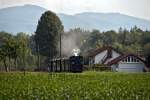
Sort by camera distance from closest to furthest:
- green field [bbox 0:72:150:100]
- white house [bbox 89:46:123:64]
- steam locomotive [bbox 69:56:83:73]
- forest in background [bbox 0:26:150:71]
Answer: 1. green field [bbox 0:72:150:100]
2. steam locomotive [bbox 69:56:83:73]
3. forest in background [bbox 0:26:150:71]
4. white house [bbox 89:46:123:64]

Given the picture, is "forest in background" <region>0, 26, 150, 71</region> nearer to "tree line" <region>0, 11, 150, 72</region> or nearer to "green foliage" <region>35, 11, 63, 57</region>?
"tree line" <region>0, 11, 150, 72</region>

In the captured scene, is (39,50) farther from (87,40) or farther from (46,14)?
(87,40)

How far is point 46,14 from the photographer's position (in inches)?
4294

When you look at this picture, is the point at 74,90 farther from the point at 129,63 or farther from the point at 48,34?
the point at 48,34

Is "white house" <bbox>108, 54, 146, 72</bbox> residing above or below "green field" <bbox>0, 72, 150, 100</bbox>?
above

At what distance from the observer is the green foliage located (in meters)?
104

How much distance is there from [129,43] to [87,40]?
4289 centimetres

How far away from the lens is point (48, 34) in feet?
344

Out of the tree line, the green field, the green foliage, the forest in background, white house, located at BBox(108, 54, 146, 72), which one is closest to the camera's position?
the green field

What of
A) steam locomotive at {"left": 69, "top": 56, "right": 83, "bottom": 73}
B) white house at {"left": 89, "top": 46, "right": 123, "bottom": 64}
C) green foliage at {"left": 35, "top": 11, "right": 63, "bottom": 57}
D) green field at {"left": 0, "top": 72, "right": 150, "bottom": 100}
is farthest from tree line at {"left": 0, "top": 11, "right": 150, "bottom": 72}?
green field at {"left": 0, "top": 72, "right": 150, "bottom": 100}

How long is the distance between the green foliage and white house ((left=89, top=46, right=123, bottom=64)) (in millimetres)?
9050

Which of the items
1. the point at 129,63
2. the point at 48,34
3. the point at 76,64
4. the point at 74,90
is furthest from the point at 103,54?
the point at 74,90

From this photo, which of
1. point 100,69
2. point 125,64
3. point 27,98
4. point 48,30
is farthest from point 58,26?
point 27,98

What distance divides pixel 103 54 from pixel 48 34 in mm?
13286
